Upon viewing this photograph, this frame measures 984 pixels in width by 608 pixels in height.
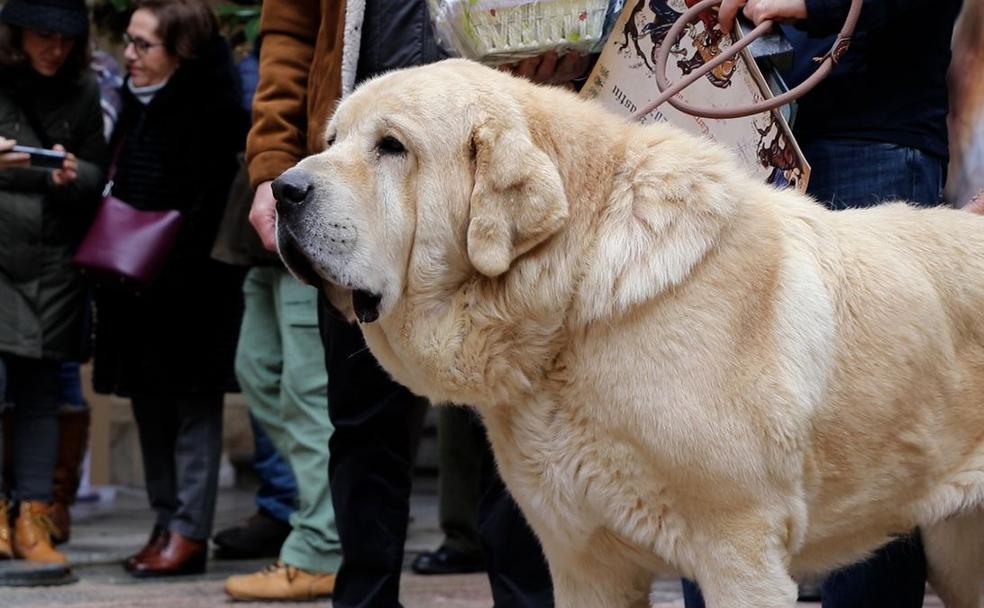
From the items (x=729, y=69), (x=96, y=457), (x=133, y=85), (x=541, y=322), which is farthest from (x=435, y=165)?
(x=96, y=457)

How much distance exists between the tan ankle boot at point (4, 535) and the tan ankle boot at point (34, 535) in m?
0.05

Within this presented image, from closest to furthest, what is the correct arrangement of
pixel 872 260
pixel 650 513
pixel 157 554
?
1. pixel 650 513
2. pixel 872 260
3. pixel 157 554

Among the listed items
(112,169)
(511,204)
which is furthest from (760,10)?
(112,169)

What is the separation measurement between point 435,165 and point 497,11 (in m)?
0.60

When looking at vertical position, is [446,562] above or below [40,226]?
below

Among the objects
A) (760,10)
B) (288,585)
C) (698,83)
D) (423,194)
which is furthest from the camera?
(288,585)

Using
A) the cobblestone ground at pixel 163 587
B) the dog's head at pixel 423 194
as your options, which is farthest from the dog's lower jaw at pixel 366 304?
the cobblestone ground at pixel 163 587

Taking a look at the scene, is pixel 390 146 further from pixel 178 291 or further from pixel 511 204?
pixel 178 291

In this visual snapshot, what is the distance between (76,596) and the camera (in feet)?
19.7

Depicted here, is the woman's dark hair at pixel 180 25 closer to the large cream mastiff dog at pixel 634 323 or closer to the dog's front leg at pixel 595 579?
the large cream mastiff dog at pixel 634 323

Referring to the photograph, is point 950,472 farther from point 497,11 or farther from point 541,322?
point 497,11

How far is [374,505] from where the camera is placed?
432 centimetres

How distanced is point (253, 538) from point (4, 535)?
123cm

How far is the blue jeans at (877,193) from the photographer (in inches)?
151
